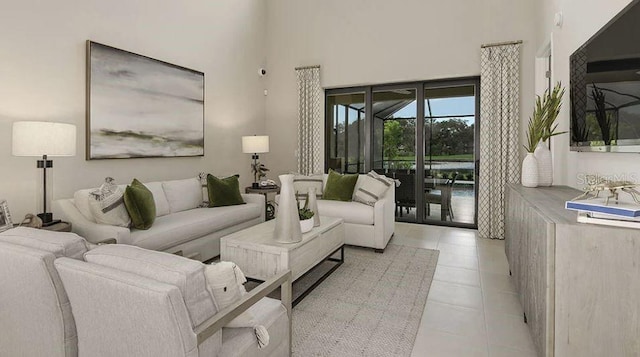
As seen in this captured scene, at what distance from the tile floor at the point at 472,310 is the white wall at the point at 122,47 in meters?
3.43

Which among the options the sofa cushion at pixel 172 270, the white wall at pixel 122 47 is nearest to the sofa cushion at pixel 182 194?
the white wall at pixel 122 47

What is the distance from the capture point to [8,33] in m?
2.85

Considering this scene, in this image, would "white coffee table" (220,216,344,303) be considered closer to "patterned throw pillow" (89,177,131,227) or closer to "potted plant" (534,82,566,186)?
"patterned throw pillow" (89,177,131,227)

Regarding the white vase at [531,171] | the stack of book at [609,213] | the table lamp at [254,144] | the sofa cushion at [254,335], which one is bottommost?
the sofa cushion at [254,335]

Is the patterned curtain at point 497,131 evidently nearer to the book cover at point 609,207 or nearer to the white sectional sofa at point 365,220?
the white sectional sofa at point 365,220

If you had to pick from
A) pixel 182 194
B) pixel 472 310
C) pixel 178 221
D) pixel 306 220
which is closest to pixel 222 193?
pixel 182 194

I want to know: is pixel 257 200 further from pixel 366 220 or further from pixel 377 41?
A: pixel 377 41

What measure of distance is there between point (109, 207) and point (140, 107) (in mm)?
1524

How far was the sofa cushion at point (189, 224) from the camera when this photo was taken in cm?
300

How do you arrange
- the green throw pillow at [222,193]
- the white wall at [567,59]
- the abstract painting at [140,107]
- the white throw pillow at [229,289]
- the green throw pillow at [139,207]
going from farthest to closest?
the green throw pillow at [222,193]
the abstract painting at [140,107]
the green throw pillow at [139,207]
the white wall at [567,59]
the white throw pillow at [229,289]

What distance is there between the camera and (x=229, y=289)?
136 cm

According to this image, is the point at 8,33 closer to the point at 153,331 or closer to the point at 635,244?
the point at 153,331

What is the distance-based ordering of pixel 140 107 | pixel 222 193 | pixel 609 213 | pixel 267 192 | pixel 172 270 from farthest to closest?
pixel 267 192 < pixel 222 193 < pixel 140 107 < pixel 609 213 < pixel 172 270

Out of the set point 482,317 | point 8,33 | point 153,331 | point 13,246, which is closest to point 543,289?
point 482,317
